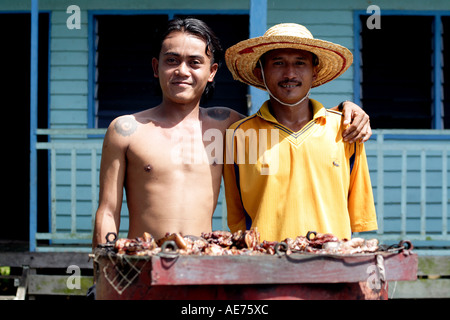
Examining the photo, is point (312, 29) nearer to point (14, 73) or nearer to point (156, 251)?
point (14, 73)

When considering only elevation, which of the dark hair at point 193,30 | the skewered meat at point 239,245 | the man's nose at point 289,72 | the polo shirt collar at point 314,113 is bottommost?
the skewered meat at point 239,245

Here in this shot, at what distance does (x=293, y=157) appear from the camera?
3.13 meters

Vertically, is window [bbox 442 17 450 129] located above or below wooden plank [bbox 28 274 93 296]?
above

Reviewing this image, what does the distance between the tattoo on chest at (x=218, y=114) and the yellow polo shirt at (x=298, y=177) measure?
129 mm

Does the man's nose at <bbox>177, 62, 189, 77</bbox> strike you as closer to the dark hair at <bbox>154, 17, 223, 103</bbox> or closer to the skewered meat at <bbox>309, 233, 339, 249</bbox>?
the dark hair at <bbox>154, 17, 223, 103</bbox>

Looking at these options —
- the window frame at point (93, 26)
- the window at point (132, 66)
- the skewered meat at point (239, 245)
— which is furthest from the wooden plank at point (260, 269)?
the window frame at point (93, 26)

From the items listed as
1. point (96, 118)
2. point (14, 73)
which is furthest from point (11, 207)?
point (96, 118)

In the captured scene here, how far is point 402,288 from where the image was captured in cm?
629

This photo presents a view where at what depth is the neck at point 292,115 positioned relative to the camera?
3.29m

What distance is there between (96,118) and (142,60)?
2.88 ft

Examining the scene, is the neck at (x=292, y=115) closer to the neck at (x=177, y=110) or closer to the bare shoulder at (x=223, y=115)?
the bare shoulder at (x=223, y=115)

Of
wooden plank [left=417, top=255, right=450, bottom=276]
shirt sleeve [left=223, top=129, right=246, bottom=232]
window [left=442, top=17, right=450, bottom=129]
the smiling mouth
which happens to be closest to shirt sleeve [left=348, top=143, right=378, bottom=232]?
the smiling mouth

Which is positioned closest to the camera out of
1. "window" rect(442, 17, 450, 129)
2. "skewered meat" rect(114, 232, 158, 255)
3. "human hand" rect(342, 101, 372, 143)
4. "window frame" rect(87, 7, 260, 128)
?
"skewered meat" rect(114, 232, 158, 255)

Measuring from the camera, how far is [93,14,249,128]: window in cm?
703
